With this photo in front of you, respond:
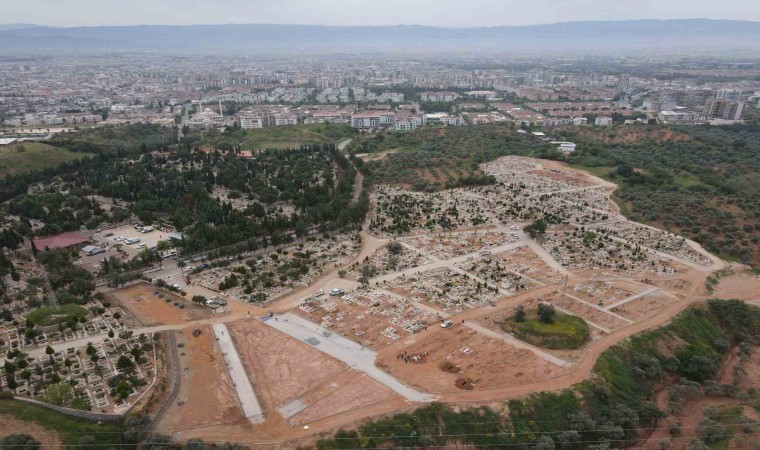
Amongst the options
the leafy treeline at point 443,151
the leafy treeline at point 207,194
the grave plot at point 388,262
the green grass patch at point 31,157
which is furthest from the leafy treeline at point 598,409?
the green grass patch at point 31,157

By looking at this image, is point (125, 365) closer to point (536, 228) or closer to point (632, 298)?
point (632, 298)

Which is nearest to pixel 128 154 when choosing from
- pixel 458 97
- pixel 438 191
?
pixel 438 191

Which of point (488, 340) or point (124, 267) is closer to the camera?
point (488, 340)

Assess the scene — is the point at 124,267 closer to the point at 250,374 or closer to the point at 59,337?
the point at 59,337

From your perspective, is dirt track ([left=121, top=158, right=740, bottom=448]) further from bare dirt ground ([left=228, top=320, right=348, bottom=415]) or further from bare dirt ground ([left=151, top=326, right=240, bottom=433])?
bare dirt ground ([left=151, top=326, right=240, bottom=433])

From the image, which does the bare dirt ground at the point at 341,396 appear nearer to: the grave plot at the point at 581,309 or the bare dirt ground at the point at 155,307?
the bare dirt ground at the point at 155,307

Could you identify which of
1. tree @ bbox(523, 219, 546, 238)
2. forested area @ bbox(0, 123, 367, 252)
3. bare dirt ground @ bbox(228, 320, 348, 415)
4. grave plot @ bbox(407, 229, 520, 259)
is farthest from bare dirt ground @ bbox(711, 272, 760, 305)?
forested area @ bbox(0, 123, 367, 252)

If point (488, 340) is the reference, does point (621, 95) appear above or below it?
above
